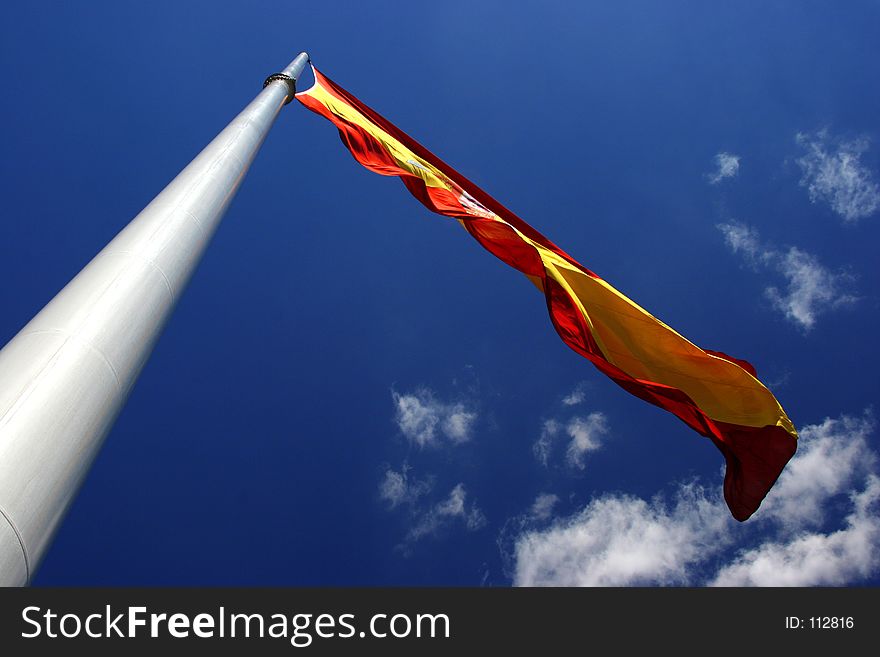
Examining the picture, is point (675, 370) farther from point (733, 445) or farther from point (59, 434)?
point (59, 434)

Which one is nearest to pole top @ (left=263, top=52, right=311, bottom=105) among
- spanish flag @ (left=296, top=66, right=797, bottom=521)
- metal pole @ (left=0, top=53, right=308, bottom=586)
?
spanish flag @ (left=296, top=66, right=797, bottom=521)

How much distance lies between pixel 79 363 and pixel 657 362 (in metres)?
10.0

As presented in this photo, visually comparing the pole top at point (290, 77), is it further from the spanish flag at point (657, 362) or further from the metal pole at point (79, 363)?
the metal pole at point (79, 363)

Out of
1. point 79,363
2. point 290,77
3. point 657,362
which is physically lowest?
point 79,363

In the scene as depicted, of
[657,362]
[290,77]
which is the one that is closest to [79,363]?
[657,362]

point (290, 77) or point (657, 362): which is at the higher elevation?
point (290, 77)

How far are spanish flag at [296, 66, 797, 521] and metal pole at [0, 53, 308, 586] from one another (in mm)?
5202

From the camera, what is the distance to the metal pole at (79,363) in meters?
5.29

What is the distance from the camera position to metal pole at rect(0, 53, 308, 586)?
529 centimetres

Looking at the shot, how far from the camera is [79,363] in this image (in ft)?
20.5

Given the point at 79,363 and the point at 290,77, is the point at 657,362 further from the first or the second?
the point at 290,77

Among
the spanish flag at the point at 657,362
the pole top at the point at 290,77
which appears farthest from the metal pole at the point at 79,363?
the pole top at the point at 290,77

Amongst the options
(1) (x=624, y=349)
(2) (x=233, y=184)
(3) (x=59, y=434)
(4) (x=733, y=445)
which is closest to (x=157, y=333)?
(3) (x=59, y=434)

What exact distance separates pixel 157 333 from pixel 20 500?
3.09 m
